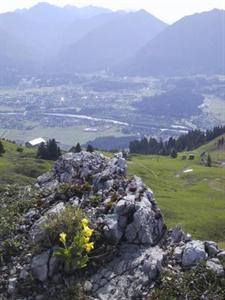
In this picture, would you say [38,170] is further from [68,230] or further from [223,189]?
[68,230]

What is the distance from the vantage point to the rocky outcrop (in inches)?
836

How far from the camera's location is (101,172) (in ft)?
91.8

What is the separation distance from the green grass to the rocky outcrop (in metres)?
26.4

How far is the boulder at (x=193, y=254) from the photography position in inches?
851

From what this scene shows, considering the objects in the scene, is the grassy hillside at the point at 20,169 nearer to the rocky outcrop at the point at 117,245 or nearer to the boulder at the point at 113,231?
the rocky outcrop at the point at 117,245

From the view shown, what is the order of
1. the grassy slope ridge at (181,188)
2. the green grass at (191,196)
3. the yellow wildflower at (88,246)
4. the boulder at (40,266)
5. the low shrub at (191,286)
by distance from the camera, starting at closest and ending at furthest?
the low shrub at (191,286)
the yellow wildflower at (88,246)
the boulder at (40,266)
the green grass at (191,196)
the grassy slope ridge at (181,188)

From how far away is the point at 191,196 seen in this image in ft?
228

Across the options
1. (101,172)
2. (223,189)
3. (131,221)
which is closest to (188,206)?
(223,189)

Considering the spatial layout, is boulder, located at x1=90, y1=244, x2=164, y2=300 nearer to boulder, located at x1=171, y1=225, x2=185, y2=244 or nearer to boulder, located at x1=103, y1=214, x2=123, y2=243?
boulder, located at x1=103, y1=214, x2=123, y2=243

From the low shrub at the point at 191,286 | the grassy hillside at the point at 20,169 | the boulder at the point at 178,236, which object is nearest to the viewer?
the low shrub at the point at 191,286

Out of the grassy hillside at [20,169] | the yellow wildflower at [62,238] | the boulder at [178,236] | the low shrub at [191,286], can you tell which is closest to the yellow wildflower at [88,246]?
the yellow wildflower at [62,238]

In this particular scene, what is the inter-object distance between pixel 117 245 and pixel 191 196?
47.9 metres

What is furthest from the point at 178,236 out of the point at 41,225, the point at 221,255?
the point at 41,225

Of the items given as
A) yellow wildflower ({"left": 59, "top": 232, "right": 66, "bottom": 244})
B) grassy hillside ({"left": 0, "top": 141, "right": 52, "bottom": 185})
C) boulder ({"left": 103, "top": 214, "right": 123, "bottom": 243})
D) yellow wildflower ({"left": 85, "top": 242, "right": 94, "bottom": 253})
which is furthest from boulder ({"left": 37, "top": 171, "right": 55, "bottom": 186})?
grassy hillside ({"left": 0, "top": 141, "right": 52, "bottom": 185})
